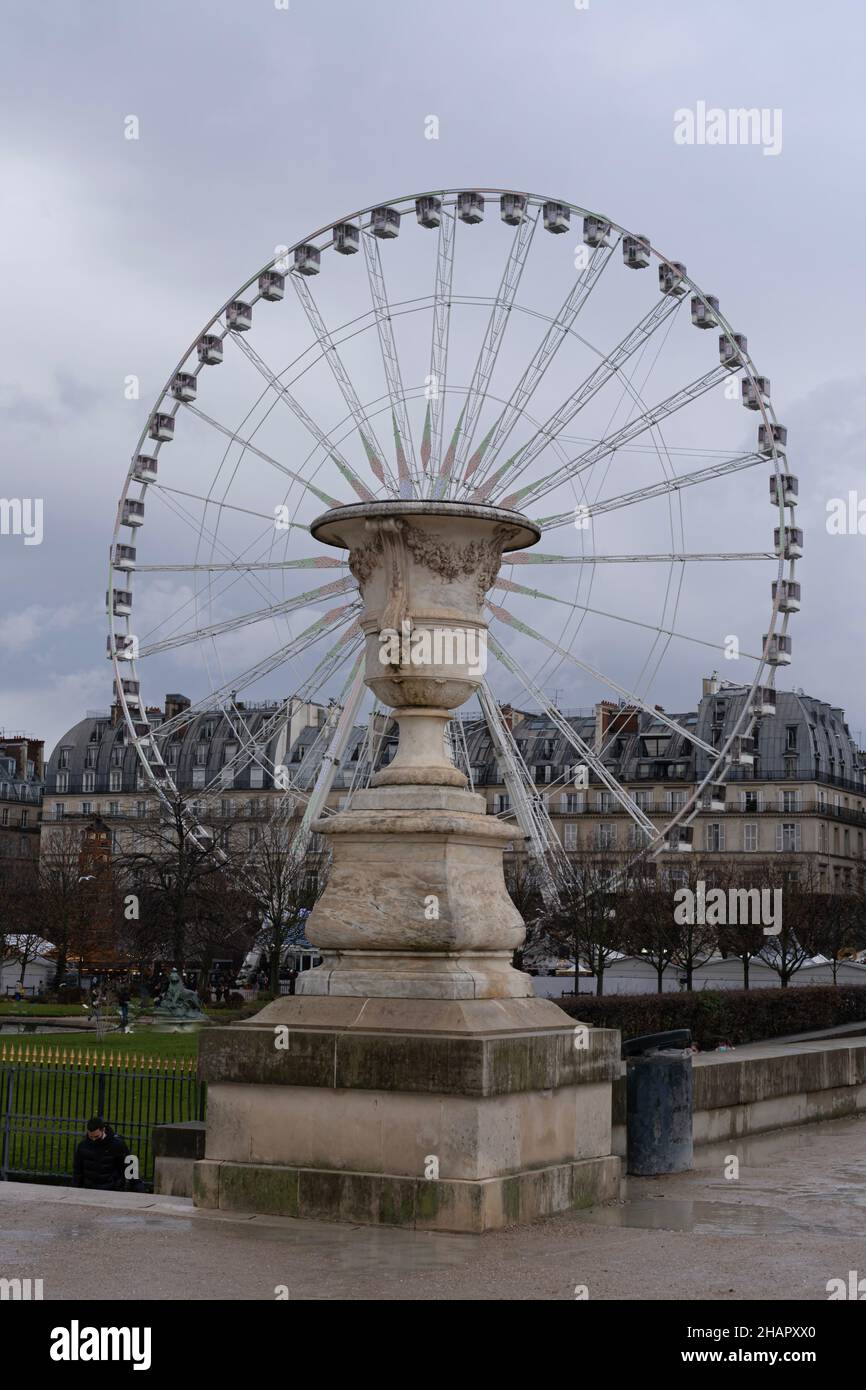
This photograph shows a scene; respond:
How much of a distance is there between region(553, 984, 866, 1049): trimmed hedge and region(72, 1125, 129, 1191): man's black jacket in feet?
49.1

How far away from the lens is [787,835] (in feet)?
346

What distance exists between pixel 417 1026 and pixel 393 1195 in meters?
1.02

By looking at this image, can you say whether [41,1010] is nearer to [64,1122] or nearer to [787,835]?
[64,1122]

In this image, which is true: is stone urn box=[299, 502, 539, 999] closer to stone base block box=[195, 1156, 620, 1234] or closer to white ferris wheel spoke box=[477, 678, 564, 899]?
stone base block box=[195, 1156, 620, 1234]

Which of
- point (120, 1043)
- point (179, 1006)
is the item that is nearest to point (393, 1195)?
point (120, 1043)

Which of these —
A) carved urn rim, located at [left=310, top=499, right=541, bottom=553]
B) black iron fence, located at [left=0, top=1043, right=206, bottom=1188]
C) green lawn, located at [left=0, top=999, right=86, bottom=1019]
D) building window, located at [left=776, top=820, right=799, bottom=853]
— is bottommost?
green lawn, located at [left=0, top=999, right=86, bottom=1019]

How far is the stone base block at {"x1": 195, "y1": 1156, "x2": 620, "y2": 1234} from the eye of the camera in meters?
10.2

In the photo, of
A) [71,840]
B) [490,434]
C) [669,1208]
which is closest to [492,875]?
[669,1208]

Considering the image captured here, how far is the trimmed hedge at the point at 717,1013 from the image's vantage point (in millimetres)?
29016

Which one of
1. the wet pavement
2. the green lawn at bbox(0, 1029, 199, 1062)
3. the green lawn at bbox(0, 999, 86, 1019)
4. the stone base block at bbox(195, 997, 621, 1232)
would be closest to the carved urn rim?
the stone base block at bbox(195, 997, 621, 1232)

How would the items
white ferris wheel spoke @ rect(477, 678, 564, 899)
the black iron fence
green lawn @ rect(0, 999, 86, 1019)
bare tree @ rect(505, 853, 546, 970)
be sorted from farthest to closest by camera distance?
bare tree @ rect(505, 853, 546, 970) → green lawn @ rect(0, 999, 86, 1019) → white ferris wheel spoke @ rect(477, 678, 564, 899) → the black iron fence

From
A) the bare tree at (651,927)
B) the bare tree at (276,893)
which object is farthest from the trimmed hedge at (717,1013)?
the bare tree at (651,927)
